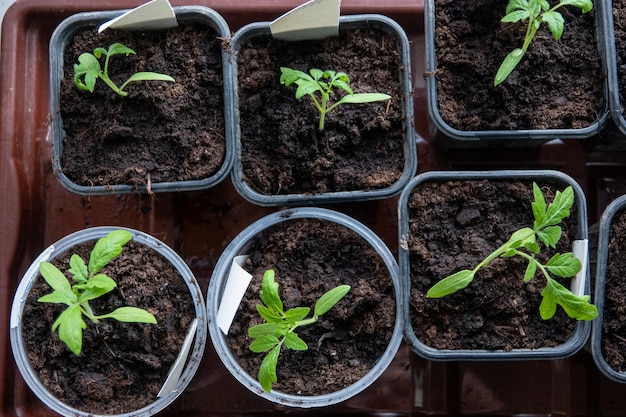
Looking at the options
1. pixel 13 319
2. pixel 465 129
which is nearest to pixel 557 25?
pixel 465 129

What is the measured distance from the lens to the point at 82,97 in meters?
1.48

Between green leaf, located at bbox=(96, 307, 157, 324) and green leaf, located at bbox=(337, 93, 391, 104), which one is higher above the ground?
green leaf, located at bbox=(337, 93, 391, 104)

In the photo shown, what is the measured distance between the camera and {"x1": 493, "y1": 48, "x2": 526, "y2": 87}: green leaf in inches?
54.5

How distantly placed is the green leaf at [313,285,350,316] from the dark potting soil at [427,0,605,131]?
0.50 m

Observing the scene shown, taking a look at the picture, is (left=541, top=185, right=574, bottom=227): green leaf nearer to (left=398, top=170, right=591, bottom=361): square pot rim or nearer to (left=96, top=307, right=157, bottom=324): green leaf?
(left=398, top=170, right=591, bottom=361): square pot rim

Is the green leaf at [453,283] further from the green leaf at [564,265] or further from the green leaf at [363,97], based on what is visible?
the green leaf at [363,97]

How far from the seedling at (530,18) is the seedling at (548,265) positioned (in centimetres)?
30

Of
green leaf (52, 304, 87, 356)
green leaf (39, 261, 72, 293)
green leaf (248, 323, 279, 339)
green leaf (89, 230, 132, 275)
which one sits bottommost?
green leaf (248, 323, 279, 339)

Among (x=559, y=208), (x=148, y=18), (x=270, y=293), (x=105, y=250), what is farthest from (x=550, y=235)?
(x=148, y=18)

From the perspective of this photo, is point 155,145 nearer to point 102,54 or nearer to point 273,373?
point 102,54

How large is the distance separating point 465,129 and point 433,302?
419 mm

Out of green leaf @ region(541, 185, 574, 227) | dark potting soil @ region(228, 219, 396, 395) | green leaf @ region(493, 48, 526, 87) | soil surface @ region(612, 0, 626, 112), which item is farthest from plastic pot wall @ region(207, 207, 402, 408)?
soil surface @ region(612, 0, 626, 112)

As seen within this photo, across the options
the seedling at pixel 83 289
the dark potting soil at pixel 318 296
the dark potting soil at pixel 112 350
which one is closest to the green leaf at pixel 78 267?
the seedling at pixel 83 289

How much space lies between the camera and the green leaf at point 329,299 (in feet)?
4.13
